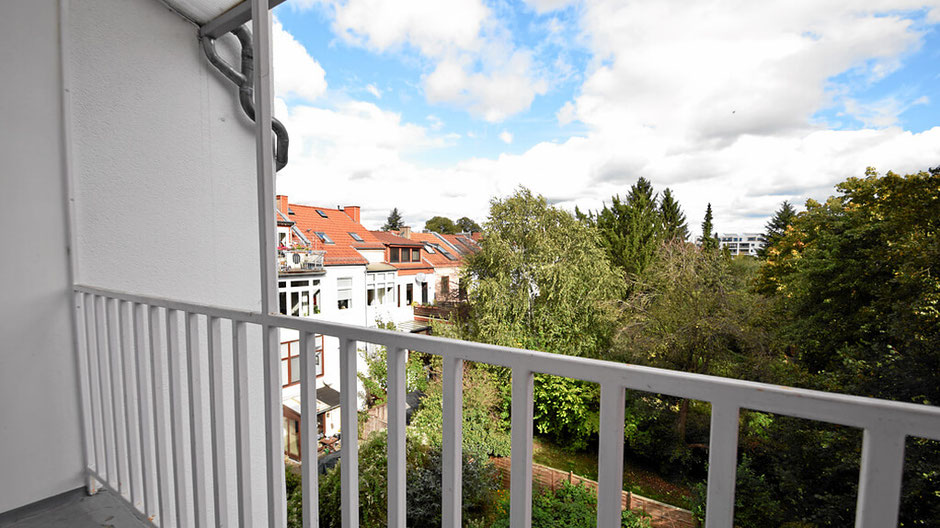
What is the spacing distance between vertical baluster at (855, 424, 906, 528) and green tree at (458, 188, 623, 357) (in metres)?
4.89

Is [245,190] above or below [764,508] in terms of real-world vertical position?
above

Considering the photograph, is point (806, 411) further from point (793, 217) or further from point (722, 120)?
point (793, 217)

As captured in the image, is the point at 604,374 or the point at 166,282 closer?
the point at 604,374

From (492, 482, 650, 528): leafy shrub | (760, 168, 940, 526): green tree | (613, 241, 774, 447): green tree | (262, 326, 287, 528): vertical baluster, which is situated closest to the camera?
(262, 326, 287, 528): vertical baluster

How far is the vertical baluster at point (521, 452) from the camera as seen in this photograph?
0.53 meters

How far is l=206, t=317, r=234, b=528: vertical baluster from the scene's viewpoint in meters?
0.96

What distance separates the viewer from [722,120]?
290 centimetres

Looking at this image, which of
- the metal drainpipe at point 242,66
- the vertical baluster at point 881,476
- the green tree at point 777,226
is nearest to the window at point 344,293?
the metal drainpipe at point 242,66

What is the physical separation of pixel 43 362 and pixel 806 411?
6.08 ft

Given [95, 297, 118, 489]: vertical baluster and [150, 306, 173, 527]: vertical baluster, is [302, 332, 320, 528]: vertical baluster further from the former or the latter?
[95, 297, 118, 489]: vertical baluster

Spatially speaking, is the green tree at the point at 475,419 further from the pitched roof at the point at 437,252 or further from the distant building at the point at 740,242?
the distant building at the point at 740,242

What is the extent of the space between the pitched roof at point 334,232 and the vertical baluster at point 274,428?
2.33m

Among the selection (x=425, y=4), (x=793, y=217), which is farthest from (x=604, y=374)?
(x=793, y=217)

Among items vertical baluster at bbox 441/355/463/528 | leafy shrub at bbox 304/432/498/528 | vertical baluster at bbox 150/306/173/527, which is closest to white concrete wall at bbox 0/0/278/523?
vertical baluster at bbox 150/306/173/527
